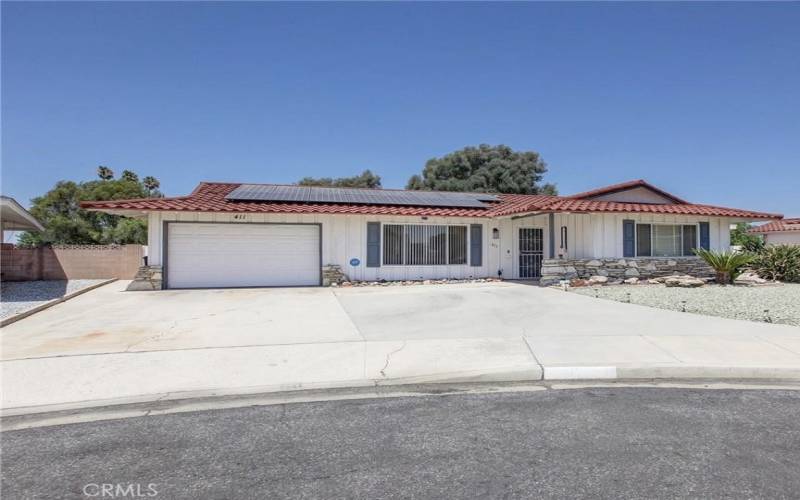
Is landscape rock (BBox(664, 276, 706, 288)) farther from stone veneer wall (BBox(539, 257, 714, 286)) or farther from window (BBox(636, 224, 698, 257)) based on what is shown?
window (BBox(636, 224, 698, 257))

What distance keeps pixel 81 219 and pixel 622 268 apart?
33.1 m

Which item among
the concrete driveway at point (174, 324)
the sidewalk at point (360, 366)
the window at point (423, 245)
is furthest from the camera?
the window at point (423, 245)

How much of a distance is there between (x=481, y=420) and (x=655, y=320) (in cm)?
627

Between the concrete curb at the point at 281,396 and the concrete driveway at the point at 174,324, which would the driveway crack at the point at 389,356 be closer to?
the concrete curb at the point at 281,396

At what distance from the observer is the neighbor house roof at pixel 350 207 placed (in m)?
14.7

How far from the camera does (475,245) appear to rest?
59.3ft

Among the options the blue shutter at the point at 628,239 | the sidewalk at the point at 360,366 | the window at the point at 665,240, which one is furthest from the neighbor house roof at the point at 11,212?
the window at the point at 665,240

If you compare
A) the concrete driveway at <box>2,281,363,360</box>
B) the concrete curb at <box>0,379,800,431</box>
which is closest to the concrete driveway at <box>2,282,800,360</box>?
the concrete driveway at <box>2,281,363,360</box>

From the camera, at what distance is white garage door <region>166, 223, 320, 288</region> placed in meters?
15.6

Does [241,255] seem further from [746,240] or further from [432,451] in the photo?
[746,240]

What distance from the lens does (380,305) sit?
456 inches

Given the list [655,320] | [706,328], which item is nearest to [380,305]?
[655,320]

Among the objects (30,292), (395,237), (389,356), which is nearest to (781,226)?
(395,237)

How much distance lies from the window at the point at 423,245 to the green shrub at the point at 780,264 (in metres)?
11.2
